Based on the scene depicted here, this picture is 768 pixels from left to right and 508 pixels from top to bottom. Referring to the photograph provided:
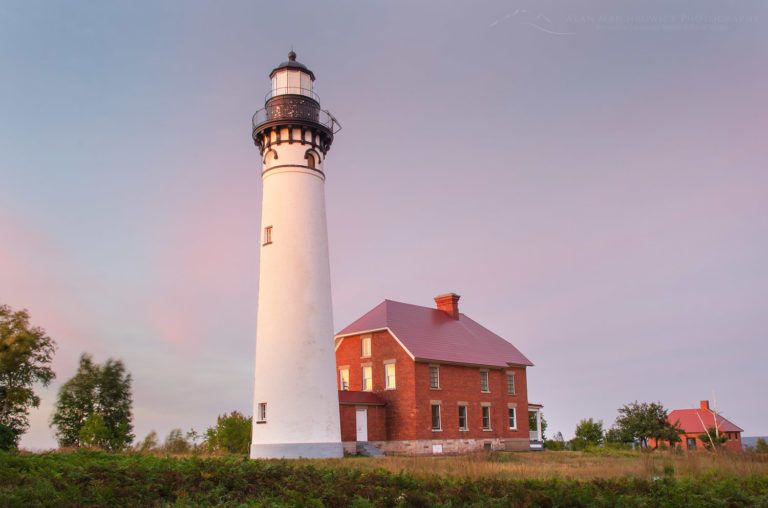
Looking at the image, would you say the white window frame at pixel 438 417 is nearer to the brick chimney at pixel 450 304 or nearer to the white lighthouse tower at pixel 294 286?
the brick chimney at pixel 450 304

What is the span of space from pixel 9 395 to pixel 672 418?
60.9 metres

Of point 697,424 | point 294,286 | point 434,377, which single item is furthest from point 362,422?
point 697,424

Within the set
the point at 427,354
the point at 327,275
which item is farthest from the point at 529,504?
the point at 427,354

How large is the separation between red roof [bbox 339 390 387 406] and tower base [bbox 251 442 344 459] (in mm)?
7176

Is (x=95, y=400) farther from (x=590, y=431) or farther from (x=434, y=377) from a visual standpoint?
(x=590, y=431)

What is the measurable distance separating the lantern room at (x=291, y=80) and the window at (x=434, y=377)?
16.5m

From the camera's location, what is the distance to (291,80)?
2827 centimetres

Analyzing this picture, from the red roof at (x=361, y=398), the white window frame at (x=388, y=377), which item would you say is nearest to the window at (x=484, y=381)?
the white window frame at (x=388, y=377)

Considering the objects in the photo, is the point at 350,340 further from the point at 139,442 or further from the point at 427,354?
the point at 139,442

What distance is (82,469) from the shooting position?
12.1 m

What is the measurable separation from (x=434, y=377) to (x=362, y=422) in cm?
526

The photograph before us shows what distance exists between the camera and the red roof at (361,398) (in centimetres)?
3239

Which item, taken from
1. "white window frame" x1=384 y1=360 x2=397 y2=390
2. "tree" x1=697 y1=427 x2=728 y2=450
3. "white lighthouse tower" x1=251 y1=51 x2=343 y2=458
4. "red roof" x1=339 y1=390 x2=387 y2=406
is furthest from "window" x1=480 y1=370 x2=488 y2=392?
"white lighthouse tower" x1=251 y1=51 x2=343 y2=458

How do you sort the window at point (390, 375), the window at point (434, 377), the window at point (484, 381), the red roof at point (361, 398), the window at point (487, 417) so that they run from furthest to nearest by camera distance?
the window at point (484, 381)
the window at point (487, 417)
the window at point (434, 377)
the window at point (390, 375)
the red roof at point (361, 398)
